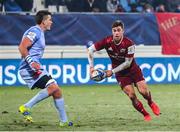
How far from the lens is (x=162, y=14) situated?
25.6 metres

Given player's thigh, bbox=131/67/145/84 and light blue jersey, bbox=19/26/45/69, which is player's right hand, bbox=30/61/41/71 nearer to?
light blue jersey, bbox=19/26/45/69

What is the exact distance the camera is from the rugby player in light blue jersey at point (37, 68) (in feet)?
41.7

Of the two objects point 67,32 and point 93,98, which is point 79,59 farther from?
point 93,98

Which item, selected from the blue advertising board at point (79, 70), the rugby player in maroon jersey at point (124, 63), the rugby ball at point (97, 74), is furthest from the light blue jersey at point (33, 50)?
the blue advertising board at point (79, 70)

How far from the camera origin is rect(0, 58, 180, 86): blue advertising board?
2348 centimetres

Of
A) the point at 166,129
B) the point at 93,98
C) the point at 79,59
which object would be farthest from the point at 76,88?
the point at 166,129

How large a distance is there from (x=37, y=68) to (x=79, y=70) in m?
11.6

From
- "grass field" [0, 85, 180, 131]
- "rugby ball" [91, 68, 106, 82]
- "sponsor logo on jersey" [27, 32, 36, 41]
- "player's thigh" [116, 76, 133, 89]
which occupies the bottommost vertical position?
"grass field" [0, 85, 180, 131]

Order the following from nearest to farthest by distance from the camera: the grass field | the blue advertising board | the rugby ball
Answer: the grass field, the rugby ball, the blue advertising board

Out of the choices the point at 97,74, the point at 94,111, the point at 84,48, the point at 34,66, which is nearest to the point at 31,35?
the point at 34,66

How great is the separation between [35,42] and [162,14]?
13.3 m

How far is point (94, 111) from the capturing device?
51.5 feet

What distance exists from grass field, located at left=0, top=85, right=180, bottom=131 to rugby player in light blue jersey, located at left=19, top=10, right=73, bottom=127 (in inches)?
14.2

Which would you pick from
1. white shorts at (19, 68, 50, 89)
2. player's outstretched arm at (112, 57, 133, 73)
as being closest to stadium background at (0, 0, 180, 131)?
player's outstretched arm at (112, 57, 133, 73)
